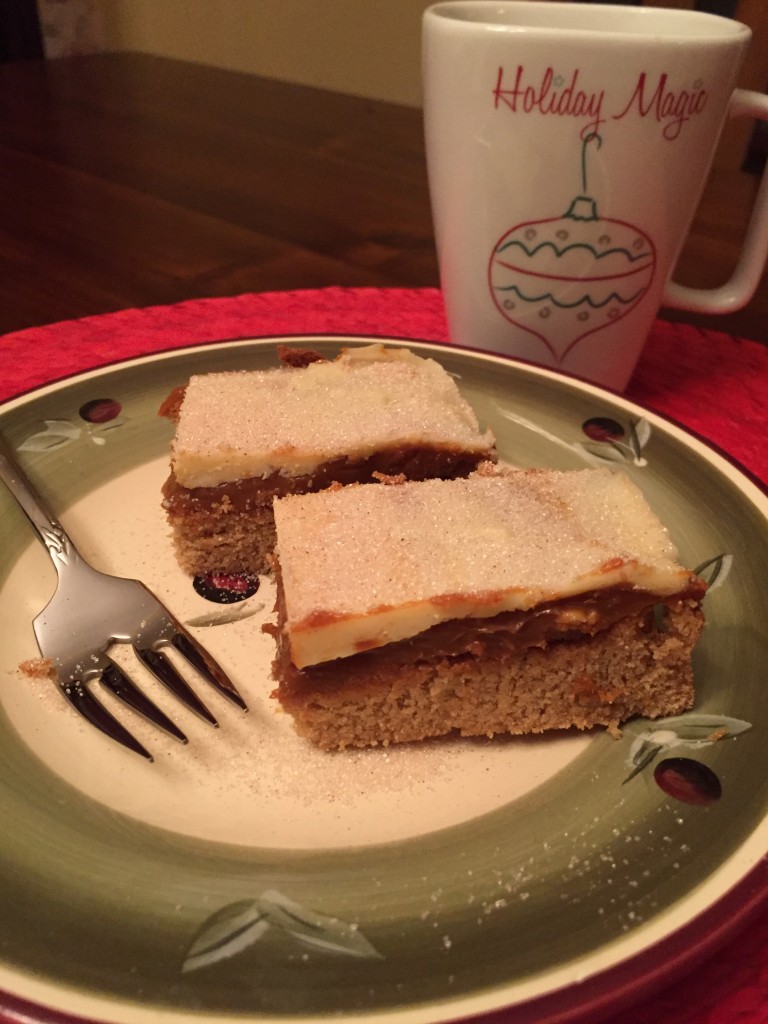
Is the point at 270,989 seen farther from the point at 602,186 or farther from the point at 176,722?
the point at 602,186

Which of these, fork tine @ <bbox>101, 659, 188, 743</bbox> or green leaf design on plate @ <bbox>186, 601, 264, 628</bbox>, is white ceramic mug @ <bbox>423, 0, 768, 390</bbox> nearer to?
green leaf design on plate @ <bbox>186, 601, 264, 628</bbox>

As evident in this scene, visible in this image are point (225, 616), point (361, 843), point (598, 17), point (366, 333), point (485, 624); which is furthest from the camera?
point (366, 333)

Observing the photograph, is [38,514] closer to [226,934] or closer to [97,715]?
[97,715]

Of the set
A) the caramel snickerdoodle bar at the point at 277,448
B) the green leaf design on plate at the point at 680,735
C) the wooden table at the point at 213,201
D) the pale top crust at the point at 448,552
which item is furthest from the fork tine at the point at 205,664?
the wooden table at the point at 213,201

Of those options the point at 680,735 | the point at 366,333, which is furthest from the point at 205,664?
the point at 366,333

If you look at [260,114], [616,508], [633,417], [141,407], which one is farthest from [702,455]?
[260,114]
